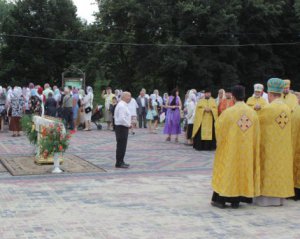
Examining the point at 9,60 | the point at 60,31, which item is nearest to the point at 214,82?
the point at 60,31

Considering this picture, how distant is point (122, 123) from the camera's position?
1198 centimetres

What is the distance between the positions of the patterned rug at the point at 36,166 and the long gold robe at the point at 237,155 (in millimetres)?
4179

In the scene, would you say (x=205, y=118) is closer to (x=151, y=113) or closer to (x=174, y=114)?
(x=174, y=114)

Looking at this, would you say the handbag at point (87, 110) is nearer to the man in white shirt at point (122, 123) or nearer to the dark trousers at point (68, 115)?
the dark trousers at point (68, 115)

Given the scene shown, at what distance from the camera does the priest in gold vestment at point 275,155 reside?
8.34m

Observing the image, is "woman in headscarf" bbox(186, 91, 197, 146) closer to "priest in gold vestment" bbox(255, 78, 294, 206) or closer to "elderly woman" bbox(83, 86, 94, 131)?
"elderly woman" bbox(83, 86, 94, 131)

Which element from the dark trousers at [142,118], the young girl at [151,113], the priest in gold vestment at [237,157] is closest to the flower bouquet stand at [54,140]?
the priest in gold vestment at [237,157]

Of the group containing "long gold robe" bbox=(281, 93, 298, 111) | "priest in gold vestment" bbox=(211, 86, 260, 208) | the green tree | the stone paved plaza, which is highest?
the green tree

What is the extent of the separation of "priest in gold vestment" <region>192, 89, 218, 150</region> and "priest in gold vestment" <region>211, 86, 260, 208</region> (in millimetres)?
7592

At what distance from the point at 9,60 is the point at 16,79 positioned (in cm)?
240

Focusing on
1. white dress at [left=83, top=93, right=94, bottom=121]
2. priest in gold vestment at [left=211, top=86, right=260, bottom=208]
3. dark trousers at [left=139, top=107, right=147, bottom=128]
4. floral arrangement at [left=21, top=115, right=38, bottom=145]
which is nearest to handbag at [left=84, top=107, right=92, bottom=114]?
white dress at [left=83, top=93, right=94, bottom=121]

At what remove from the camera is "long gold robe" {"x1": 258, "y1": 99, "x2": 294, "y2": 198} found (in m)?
8.34

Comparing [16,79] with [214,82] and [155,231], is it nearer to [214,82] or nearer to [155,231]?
[214,82]

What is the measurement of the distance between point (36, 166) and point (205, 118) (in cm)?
573
